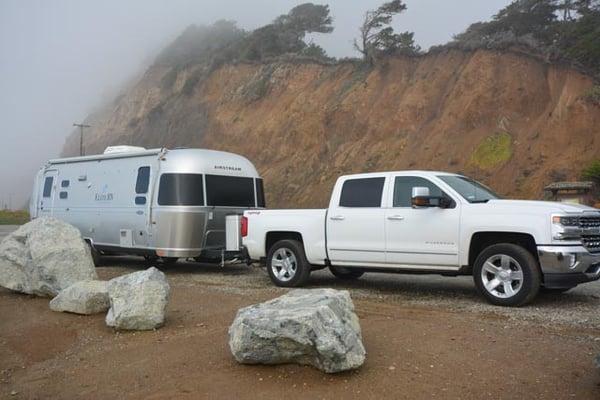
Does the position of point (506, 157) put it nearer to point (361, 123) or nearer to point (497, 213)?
point (361, 123)

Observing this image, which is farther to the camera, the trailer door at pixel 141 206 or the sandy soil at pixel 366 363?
the trailer door at pixel 141 206

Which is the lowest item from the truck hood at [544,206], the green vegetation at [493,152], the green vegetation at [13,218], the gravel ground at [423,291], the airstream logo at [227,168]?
the green vegetation at [13,218]

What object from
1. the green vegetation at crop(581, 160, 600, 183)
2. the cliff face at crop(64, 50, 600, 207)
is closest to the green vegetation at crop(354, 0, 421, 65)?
the cliff face at crop(64, 50, 600, 207)

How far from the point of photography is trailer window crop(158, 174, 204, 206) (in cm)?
1273

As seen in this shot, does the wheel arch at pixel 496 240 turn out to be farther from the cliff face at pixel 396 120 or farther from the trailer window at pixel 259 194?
the cliff face at pixel 396 120

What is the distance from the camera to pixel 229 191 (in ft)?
44.8

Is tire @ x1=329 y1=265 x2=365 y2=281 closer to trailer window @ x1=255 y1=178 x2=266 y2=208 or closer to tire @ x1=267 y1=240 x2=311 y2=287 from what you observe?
tire @ x1=267 y1=240 x2=311 y2=287

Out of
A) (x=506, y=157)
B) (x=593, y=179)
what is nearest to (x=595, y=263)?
(x=593, y=179)

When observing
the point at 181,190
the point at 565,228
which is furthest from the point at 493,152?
the point at 565,228

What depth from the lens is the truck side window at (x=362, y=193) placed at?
9.85m

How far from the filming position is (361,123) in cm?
3253

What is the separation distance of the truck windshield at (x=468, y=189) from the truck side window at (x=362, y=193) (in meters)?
0.98

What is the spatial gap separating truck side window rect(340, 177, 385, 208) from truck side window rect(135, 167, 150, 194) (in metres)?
4.88

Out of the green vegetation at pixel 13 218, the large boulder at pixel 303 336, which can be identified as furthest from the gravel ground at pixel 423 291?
the green vegetation at pixel 13 218
